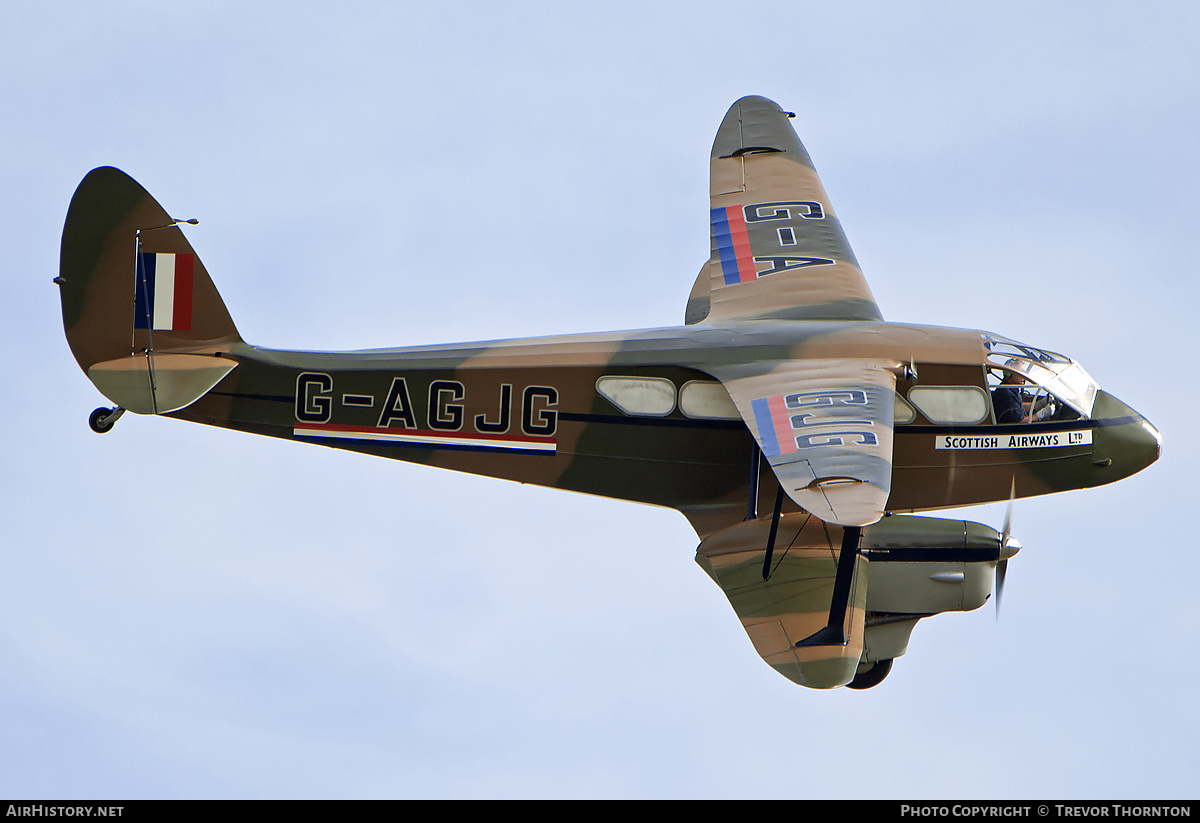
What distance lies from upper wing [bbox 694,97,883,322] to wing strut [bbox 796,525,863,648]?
17.9ft

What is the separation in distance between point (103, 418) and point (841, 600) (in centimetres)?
1049

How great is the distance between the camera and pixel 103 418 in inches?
837

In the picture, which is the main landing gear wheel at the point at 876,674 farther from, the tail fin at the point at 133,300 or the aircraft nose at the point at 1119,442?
the tail fin at the point at 133,300

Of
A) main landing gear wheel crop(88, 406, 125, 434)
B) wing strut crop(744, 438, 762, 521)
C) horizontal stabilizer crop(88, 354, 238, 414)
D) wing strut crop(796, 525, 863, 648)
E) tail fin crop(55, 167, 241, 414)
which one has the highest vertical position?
tail fin crop(55, 167, 241, 414)

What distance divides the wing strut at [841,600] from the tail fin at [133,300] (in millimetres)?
A: 9094

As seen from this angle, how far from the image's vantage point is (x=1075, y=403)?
22312 mm

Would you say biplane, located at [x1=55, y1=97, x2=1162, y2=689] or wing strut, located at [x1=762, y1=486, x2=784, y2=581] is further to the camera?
biplane, located at [x1=55, y1=97, x2=1162, y2=689]

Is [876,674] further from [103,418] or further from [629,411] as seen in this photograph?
[103,418]

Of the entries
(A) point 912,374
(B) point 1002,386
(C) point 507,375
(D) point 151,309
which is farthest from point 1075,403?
(D) point 151,309

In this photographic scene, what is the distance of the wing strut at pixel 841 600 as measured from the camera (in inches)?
742

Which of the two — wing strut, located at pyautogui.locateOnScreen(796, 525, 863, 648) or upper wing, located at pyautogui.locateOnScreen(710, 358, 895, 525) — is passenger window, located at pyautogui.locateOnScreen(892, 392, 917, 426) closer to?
upper wing, located at pyautogui.locateOnScreen(710, 358, 895, 525)

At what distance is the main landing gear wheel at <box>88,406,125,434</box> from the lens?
837 inches

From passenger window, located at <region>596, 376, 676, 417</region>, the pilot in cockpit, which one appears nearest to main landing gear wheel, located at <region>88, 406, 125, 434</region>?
passenger window, located at <region>596, 376, 676, 417</region>

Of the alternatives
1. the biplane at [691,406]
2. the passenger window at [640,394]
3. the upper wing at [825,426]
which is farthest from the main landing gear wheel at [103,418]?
the upper wing at [825,426]
